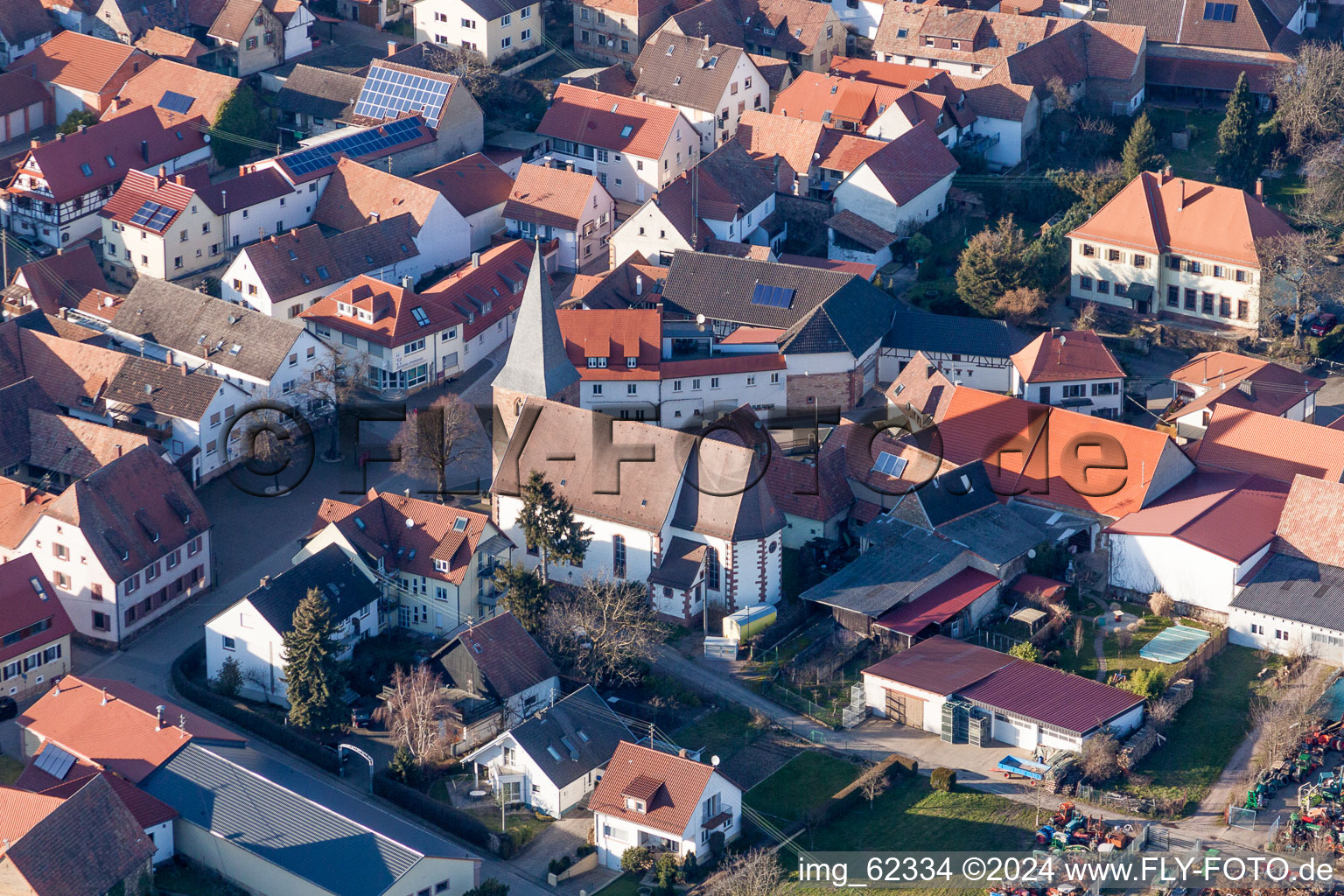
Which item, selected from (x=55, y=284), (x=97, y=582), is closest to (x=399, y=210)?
(x=55, y=284)

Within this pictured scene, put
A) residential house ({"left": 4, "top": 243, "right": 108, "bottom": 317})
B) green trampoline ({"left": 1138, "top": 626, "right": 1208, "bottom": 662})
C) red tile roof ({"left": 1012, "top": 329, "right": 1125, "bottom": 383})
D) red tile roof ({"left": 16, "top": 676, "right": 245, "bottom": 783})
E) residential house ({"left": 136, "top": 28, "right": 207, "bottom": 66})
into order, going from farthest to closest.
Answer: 1. residential house ({"left": 136, "top": 28, "right": 207, "bottom": 66})
2. residential house ({"left": 4, "top": 243, "right": 108, "bottom": 317})
3. red tile roof ({"left": 1012, "top": 329, "right": 1125, "bottom": 383})
4. green trampoline ({"left": 1138, "top": 626, "right": 1208, "bottom": 662})
5. red tile roof ({"left": 16, "top": 676, "right": 245, "bottom": 783})

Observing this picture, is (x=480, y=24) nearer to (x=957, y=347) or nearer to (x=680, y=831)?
(x=957, y=347)

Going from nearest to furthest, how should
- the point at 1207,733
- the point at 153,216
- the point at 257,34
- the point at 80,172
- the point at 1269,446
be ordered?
the point at 1207,733
the point at 1269,446
the point at 153,216
the point at 80,172
the point at 257,34

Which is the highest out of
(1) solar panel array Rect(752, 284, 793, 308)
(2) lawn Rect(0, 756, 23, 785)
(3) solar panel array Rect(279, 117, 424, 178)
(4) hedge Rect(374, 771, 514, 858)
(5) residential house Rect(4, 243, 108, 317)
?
(3) solar panel array Rect(279, 117, 424, 178)

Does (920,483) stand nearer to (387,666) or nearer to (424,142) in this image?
(387,666)

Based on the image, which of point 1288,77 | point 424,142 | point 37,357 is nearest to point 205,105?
point 424,142

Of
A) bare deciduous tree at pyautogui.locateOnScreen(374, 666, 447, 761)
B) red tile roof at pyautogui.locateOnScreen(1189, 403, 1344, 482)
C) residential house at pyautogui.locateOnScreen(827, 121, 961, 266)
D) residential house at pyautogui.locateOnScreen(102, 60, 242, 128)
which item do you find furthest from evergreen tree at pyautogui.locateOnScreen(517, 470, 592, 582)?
residential house at pyautogui.locateOnScreen(102, 60, 242, 128)

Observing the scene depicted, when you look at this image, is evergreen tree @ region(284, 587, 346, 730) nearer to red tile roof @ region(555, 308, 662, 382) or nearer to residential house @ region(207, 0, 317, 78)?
red tile roof @ region(555, 308, 662, 382)
